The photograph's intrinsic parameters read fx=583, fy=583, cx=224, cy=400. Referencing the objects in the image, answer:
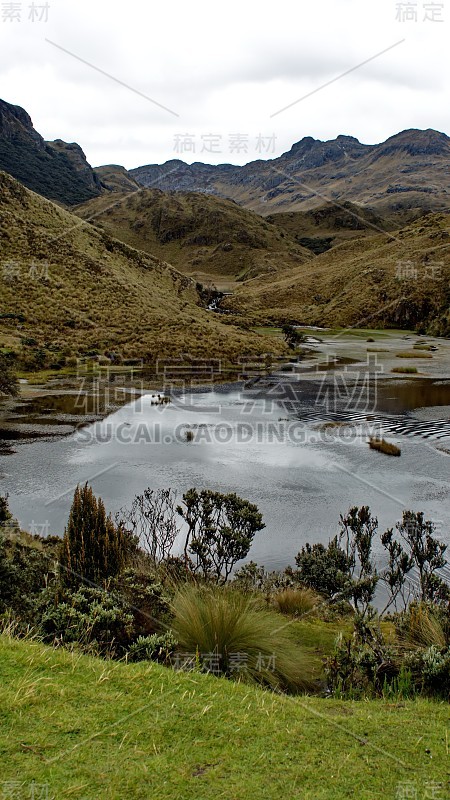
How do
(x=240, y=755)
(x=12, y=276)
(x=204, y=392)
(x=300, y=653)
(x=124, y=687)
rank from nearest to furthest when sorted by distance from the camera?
(x=240, y=755), (x=124, y=687), (x=300, y=653), (x=204, y=392), (x=12, y=276)

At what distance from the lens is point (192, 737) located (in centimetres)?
402

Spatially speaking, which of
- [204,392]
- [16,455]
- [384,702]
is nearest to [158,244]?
[204,392]

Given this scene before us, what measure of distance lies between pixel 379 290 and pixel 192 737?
283 feet

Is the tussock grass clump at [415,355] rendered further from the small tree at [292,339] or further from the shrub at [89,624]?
the shrub at [89,624]

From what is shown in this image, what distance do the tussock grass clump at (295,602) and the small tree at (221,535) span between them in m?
0.98

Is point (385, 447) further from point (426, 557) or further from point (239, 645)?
point (239, 645)

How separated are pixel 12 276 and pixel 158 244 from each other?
150 meters

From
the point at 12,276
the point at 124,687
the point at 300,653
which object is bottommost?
the point at 300,653

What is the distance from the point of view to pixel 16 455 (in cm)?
1773

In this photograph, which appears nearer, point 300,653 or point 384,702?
point 384,702

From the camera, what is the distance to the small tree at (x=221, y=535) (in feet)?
32.7

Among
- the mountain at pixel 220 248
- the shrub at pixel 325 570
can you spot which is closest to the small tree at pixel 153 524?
the shrub at pixel 325 570

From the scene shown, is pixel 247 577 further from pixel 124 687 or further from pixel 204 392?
pixel 204 392

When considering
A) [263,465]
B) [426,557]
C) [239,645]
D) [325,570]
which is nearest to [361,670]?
[239,645]
